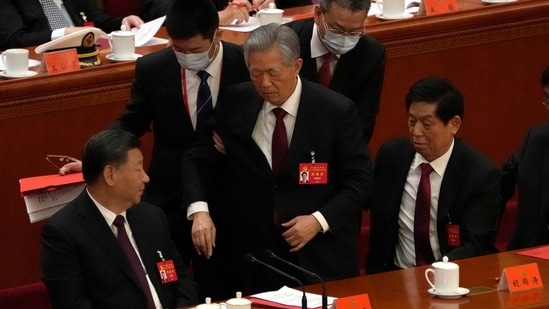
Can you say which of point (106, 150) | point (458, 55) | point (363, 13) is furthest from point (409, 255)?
point (458, 55)

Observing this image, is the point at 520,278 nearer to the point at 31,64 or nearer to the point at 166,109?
the point at 166,109

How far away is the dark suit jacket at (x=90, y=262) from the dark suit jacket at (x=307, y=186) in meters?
0.33

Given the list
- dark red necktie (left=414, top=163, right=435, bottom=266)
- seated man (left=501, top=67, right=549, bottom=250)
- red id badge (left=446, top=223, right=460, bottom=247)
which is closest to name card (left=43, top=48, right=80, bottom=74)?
dark red necktie (left=414, top=163, right=435, bottom=266)

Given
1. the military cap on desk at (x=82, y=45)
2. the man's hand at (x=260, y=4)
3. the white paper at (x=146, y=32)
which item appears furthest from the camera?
the man's hand at (x=260, y=4)

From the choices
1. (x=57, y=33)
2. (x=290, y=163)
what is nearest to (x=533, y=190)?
(x=290, y=163)

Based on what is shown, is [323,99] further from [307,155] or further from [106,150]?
[106,150]

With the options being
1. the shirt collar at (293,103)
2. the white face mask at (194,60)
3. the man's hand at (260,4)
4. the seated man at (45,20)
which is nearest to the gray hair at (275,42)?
the shirt collar at (293,103)

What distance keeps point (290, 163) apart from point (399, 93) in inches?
58.2

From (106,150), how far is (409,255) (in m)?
1.13

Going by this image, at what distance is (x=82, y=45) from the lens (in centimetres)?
519

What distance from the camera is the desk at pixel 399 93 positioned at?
500 centimetres

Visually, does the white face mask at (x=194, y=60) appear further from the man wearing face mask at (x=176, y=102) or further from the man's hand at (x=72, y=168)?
the man's hand at (x=72, y=168)

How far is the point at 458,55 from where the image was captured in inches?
228

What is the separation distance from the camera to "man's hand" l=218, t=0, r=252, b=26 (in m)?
5.78
